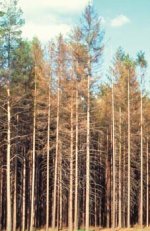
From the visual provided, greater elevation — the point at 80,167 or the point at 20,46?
the point at 20,46

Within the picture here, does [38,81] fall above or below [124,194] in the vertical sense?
above

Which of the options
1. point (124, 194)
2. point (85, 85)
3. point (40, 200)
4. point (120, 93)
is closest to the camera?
point (85, 85)

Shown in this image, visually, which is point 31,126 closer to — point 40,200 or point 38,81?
point 38,81

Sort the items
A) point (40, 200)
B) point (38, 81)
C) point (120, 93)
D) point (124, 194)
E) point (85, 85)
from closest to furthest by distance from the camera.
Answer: point (85, 85) → point (38, 81) → point (120, 93) → point (124, 194) → point (40, 200)

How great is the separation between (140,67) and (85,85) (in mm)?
9990

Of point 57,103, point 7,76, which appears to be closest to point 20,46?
point 7,76

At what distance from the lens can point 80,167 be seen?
42781mm

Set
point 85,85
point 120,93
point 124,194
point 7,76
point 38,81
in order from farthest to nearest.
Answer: point 124,194 < point 120,93 < point 38,81 < point 85,85 < point 7,76

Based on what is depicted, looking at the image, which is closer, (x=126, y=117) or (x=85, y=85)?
(x=85, y=85)

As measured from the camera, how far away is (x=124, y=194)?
41781 millimetres

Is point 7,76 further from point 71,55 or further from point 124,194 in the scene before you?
point 124,194

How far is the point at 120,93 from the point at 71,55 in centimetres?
820

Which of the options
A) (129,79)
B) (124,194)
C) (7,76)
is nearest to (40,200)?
(124,194)

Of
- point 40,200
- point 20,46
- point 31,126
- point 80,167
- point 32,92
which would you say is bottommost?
point 40,200
